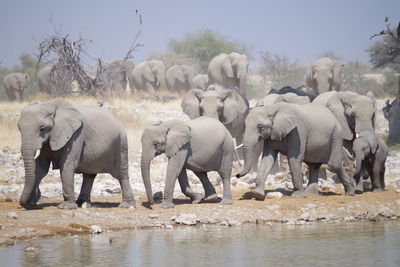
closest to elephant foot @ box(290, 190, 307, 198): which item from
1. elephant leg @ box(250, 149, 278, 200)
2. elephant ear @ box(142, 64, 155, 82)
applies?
elephant leg @ box(250, 149, 278, 200)

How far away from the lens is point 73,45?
30578 millimetres

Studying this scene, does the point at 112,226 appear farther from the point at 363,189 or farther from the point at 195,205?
the point at 363,189

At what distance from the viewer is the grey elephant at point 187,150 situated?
13.6 metres

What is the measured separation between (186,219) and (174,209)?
664 mm

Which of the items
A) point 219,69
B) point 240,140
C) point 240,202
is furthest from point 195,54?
point 240,202

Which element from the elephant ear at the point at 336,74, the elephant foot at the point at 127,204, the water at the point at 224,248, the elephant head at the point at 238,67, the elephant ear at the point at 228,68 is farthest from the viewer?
the elephant ear at the point at 228,68

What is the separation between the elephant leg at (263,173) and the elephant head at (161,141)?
5.13 ft

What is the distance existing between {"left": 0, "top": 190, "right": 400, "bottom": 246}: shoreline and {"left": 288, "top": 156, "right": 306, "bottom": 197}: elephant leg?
0.76 ft

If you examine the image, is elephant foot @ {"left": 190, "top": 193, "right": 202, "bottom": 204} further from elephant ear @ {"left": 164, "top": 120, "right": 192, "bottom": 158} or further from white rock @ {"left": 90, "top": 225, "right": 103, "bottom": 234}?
white rock @ {"left": 90, "top": 225, "right": 103, "bottom": 234}

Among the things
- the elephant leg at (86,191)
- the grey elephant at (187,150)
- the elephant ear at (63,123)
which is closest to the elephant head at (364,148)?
the grey elephant at (187,150)

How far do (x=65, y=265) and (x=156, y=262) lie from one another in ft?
3.52

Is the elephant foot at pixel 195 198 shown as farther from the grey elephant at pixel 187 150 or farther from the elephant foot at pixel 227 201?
the elephant foot at pixel 227 201

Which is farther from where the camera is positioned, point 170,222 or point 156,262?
point 170,222

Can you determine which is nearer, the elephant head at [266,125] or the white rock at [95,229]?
the white rock at [95,229]
